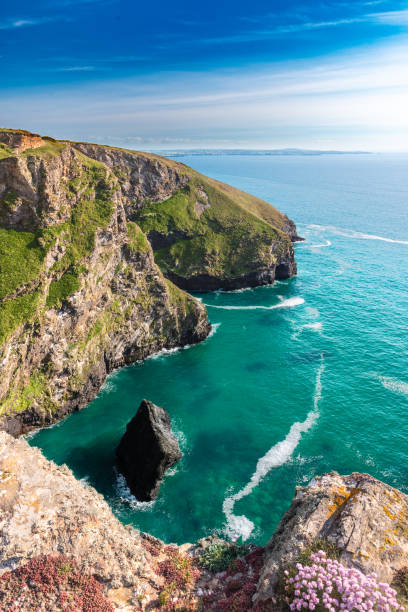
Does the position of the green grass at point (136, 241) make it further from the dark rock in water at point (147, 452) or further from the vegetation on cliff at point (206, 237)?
the vegetation on cliff at point (206, 237)

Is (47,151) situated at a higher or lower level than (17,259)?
higher

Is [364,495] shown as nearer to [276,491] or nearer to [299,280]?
[276,491]

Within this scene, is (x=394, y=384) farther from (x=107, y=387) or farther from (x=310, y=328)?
(x=107, y=387)

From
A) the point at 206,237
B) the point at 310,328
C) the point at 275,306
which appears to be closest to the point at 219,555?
the point at 310,328

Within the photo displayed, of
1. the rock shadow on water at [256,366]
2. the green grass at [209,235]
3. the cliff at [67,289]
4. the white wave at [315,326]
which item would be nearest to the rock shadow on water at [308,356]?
the rock shadow on water at [256,366]

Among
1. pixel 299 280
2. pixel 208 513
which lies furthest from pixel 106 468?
pixel 299 280

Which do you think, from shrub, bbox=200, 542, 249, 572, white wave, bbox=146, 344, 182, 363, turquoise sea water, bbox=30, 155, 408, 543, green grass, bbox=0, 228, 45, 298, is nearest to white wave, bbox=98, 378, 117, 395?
turquoise sea water, bbox=30, 155, 408, 543

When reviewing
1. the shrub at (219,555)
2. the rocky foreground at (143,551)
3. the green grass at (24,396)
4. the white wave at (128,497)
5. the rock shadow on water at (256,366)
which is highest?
the rocky foreground at (143,551)
